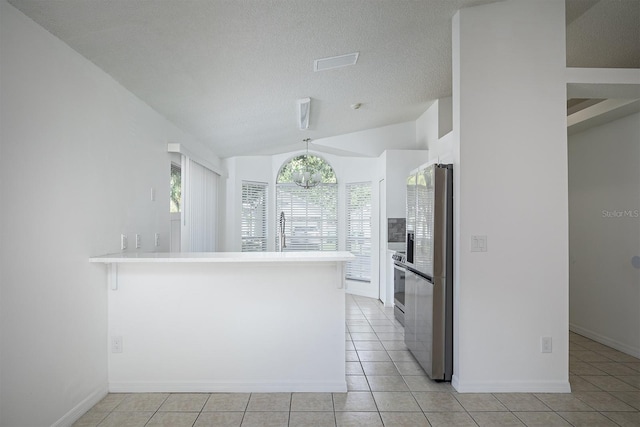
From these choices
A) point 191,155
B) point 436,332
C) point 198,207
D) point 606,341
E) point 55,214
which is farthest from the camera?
point 198,207

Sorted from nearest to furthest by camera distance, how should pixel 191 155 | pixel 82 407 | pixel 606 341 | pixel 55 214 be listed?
pixel 55 214 < pixel 82 407 < pixel 606 341 < pixel 191 155

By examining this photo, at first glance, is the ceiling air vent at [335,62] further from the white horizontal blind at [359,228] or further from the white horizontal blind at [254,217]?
the white horizontal blind at [254,217]

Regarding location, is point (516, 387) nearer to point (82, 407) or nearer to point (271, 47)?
point (82, 407)

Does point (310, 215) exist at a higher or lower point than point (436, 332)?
higher

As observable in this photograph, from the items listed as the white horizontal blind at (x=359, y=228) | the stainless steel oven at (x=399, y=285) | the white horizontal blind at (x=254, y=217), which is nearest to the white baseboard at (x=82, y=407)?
the stainless steel oven at (x=399, y=285)

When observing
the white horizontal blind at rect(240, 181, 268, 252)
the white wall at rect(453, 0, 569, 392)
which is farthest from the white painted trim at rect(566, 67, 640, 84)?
the white horizontal blind at rect(240, 181, 268, 252)

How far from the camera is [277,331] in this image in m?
2.90

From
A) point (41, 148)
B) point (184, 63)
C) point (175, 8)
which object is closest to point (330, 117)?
point (184, 63)

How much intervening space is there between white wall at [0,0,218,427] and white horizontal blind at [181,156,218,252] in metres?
1.55

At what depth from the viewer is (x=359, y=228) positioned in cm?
719

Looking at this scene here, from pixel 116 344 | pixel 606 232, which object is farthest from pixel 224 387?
pixel 606 232

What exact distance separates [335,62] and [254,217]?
4.45 metres

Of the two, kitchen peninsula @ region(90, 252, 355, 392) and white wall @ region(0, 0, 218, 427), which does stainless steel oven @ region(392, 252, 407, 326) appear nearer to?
kitchen peninsula @ region(90, 252, 355, 392)

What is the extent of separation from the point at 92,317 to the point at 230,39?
221 cm
